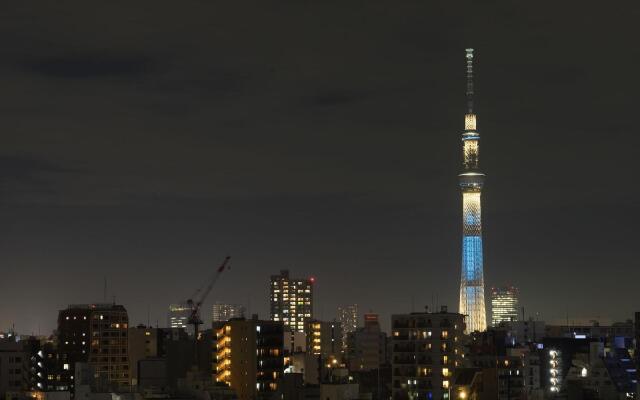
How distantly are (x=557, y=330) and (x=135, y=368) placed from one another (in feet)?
164

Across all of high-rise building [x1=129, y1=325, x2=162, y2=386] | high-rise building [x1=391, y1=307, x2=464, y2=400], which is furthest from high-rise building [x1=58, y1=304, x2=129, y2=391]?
high-rise building [x1=391, y1=307, x2=464, y2=400]

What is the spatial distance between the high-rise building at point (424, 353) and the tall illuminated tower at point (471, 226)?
67988 millimetres

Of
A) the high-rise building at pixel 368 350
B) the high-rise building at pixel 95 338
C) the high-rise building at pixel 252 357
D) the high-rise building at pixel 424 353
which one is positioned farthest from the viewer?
the high-rise building at pixel 368 350

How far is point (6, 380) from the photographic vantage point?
2466 inches

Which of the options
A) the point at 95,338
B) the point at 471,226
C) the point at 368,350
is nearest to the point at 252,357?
the point at 95,338

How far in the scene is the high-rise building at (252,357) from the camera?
62.3m

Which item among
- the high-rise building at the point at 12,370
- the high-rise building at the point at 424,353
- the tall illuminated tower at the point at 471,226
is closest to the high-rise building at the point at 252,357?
the high-rise building at the point at 424,353

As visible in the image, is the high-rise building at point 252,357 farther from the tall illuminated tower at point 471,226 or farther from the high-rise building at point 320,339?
the tall illuminated tower at point 471,226

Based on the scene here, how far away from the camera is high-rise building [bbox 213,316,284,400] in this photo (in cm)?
6234

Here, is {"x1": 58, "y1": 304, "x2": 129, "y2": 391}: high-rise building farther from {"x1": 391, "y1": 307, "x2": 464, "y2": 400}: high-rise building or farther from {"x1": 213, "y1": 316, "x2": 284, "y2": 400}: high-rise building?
{"x1": 391, "y1": 307, "x2": 464, "y2": 400}: high-rise building

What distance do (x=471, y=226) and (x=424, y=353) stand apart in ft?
244

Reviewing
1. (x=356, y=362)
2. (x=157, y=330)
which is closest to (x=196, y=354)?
(x=157, y=330)

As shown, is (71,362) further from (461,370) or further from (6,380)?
(461,370)

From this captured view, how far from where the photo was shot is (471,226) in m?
129
